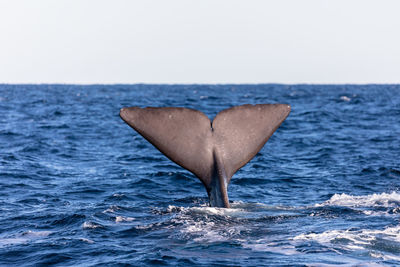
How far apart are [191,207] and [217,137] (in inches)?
89.1

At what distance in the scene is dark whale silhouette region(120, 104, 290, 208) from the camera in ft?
28.2

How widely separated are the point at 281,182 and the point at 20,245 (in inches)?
322

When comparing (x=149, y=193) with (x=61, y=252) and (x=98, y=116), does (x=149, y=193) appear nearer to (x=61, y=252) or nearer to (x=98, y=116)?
(x=61, y=252)

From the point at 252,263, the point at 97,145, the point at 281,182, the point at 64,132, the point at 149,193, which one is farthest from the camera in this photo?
the point at 64,132

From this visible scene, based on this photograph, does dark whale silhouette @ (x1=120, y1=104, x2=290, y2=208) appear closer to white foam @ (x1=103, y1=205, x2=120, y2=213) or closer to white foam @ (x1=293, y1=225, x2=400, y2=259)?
white foam @ (x1=293, y1=225, x2=400, y2=259)

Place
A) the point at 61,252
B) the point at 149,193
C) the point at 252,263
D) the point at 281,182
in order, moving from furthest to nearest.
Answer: the point at 281,182, the point at 149,193, the point at 61,252, the point at 252,263

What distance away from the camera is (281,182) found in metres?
14.7

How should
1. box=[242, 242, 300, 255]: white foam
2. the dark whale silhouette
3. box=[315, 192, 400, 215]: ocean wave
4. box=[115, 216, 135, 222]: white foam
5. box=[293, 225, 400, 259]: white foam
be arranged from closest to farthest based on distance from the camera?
box=[242, 242, 300, 255]: white foam
box=[293, 225, 400, 259]: white foam
the dark whale silhouette
box=[115, 216, 135, 222]: white foam
box=[315, 192, 400, 215]: ocean wave

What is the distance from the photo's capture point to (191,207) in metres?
10.6

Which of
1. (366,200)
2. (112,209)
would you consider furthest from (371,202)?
(112,209)

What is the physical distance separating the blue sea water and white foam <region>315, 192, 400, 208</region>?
2cm

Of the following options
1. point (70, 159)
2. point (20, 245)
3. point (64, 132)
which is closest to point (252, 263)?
point (20, 245)

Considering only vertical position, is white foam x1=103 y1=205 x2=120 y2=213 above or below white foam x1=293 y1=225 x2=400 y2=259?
below

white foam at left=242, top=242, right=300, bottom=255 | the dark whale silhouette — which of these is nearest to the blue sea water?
white foam at left=242, top=242, right=300, bottom=255
